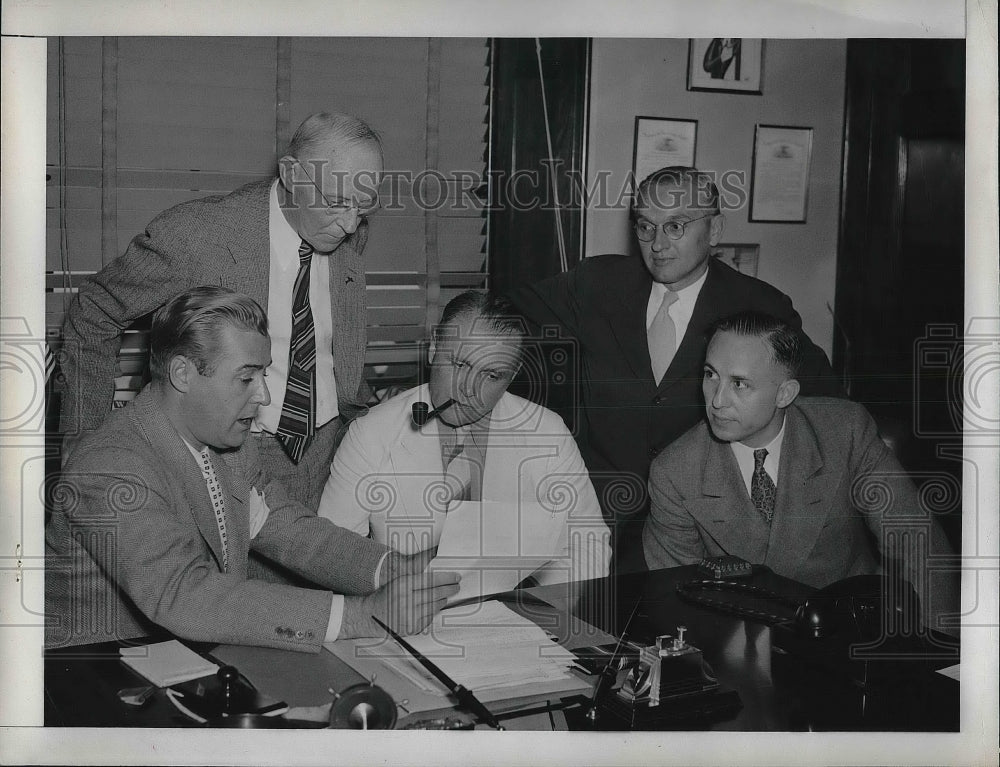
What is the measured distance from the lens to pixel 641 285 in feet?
8.82

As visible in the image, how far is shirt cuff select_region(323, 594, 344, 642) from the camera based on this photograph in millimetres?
2199

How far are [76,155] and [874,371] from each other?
7.24 feet

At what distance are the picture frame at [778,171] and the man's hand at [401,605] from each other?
1.30 m

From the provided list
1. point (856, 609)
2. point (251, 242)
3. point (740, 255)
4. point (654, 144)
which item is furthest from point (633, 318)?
point (251, 242)

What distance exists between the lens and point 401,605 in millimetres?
2375

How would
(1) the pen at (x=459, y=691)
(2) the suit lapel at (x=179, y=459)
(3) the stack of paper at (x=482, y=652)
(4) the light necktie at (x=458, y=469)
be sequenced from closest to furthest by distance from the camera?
(1) the pen at (x=459, y=691), (3) the stack of paper at (x=482, y=652), (2) the suit lapel at (x=179, y=459), (4) the light necktie at (x=458, y=469)

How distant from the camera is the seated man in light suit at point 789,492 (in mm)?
2676

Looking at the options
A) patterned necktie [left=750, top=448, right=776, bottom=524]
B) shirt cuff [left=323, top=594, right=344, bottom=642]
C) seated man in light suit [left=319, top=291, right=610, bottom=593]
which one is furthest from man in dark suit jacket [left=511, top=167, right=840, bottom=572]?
shirt cuff [left=323, top=594, right=344, bottom=642]

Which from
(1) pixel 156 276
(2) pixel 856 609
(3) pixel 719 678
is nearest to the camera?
(3) pixel 719 678

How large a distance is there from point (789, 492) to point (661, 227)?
2.66 feet

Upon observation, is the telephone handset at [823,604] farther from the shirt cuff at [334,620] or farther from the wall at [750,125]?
the shirt cuff at [334,620]

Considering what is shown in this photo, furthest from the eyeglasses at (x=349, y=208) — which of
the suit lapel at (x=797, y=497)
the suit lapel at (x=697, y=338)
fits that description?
the suit lapel at (x=797, y=497)

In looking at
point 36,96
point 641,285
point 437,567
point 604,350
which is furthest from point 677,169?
point 36,96

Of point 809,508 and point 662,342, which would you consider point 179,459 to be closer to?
point 662,342
